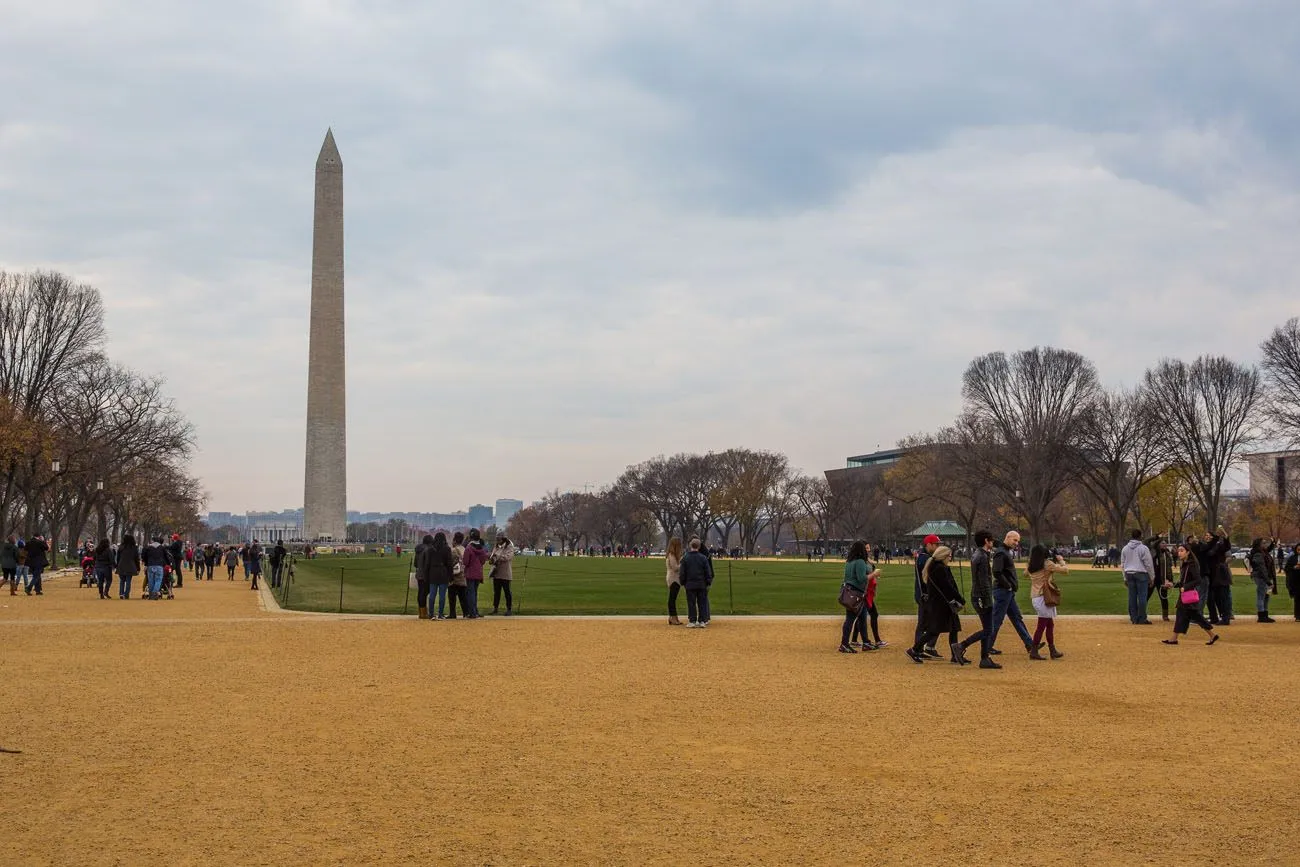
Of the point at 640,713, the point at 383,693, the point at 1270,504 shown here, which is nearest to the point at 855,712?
the point at 640,713

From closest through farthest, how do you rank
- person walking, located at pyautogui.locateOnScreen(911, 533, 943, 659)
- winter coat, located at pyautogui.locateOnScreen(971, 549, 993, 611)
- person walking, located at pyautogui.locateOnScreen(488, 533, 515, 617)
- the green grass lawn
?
winter coat, located at pyautogui.locateOnScreen(971, 549, 993, 611) < person walking, located at pyautogui.locateOnScreen(911, 533, 943, 659) < person walking, located at pyautogui.locateOnScreen(488, 533, 515, 617) < the green grass lawn

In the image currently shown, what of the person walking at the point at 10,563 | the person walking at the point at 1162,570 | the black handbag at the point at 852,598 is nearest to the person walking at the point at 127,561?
the person walking at the point at 10,563

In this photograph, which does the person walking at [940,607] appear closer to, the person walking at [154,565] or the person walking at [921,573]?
the person walking at [921,573]

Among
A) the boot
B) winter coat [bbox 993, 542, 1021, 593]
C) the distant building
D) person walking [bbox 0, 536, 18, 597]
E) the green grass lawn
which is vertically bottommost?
the green grass lawn

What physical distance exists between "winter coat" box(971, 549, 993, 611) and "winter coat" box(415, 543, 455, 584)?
37.4 feet

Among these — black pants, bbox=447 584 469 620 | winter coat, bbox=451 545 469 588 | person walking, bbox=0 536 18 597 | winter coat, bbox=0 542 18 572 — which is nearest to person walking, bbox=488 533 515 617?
winter coat, bbox=451 545 469 588

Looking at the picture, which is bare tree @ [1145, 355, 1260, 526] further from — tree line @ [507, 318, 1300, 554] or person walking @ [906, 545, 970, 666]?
person walking @ [906, 545, 970, 666]

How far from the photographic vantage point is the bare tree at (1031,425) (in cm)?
6712

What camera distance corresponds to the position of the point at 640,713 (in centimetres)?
1145

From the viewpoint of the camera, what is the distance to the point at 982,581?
1507 centimetres

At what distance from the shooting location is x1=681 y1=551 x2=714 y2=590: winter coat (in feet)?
67.8

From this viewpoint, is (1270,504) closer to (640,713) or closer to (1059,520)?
(1059,520)

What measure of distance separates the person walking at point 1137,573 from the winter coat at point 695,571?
759 centimetres

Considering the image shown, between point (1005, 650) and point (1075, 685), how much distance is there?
4045 millimetres
